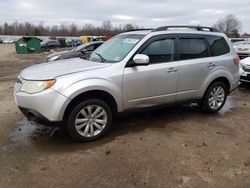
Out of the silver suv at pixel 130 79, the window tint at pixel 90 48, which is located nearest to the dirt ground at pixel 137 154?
the silver suv at pixel 130 79

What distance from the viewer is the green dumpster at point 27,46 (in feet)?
119

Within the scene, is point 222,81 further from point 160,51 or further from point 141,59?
point 141,59


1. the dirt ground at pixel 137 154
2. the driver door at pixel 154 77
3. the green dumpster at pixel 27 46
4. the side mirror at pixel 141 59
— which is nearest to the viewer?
the dirt ground at pixel 137 154

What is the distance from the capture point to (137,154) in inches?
178

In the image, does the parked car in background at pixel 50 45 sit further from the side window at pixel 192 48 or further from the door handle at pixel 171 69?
the door handle at pixel 171 69

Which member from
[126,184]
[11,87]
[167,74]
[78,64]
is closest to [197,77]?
[167,74]

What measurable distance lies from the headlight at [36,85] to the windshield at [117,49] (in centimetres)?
120

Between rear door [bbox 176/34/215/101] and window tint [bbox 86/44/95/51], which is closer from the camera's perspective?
rear door [bbox 176/34/215/101]

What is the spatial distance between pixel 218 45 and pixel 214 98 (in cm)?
112

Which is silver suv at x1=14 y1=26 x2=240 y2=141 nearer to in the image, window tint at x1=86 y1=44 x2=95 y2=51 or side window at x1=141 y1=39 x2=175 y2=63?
side window at x1=141 y1=39 x2=175 y2=63

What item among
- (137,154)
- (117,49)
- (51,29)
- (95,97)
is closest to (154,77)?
(117,49)

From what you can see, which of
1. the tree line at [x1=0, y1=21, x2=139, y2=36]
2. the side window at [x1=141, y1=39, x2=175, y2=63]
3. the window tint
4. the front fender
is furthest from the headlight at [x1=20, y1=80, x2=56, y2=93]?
the tree line at [x1=0, y1=21, x2=139, y2=36]

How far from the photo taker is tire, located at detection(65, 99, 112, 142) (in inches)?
189

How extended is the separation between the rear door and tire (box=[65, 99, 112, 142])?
1.62m
